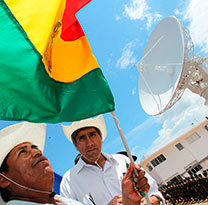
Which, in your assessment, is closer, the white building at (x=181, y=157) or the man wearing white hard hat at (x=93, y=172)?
the man wearing white hard hat at (x=93, y=172)

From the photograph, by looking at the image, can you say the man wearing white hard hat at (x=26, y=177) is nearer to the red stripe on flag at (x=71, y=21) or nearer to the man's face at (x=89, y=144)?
the man's face at (x=89, y=144)

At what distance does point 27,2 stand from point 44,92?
1058mm

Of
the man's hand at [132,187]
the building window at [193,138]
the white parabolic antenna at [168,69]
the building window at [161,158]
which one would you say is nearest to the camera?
the man's hand at [132,187]

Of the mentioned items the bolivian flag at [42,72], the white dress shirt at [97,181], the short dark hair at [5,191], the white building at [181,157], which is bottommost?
the white building at [181,157]

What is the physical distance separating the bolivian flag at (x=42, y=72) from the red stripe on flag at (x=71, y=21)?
11 mm

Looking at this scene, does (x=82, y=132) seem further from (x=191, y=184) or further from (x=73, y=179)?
(x=191, y=184)

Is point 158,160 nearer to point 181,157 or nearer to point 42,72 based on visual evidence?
point 181,157

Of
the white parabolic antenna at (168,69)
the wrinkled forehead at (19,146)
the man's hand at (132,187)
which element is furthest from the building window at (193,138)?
the wrinkled forehead at (19,146)

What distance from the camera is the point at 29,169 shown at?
2227 mm

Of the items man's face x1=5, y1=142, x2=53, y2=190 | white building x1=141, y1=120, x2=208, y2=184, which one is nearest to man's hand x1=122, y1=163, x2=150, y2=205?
man's face x1=5, y1=142, x2=53, y2=190

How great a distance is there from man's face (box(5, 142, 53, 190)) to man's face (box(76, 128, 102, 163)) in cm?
112

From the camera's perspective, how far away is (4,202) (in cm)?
228

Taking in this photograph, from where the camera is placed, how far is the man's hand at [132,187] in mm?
2152

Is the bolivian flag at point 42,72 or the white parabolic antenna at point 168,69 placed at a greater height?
the white parabolic antenna at point 168,69
